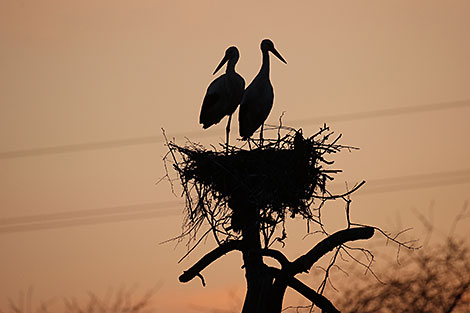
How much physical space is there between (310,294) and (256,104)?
500 centimetres

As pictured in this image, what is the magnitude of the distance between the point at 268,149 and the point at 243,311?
8.53 ft

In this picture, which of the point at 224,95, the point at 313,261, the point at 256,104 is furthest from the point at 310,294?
the point at 224,95

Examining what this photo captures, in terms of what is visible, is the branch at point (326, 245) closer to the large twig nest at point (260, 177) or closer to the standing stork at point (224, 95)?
the large twig nest at point (260, 177)

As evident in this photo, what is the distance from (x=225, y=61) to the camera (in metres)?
14.1

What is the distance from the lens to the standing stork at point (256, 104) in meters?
13.1

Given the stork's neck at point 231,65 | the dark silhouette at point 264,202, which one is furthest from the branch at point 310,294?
the stork's neck at point 231,65

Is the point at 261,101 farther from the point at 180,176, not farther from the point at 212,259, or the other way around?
the point at 212,259

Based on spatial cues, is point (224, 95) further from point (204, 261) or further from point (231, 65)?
point (204, 261)

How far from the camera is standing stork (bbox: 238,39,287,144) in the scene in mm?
13055

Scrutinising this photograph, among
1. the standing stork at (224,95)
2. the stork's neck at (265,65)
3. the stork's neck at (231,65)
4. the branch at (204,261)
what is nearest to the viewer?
the branch at (204,261)

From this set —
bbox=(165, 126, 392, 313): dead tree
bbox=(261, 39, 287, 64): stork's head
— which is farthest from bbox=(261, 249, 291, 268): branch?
bbox=(261, 39, 287, 64): stork's head

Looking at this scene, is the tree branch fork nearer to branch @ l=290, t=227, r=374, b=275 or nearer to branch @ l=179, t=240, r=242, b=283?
branch @ l=290, t=227, r=374, b=275

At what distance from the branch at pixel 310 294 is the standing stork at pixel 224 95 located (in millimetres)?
5215

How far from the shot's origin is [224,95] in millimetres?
13648
